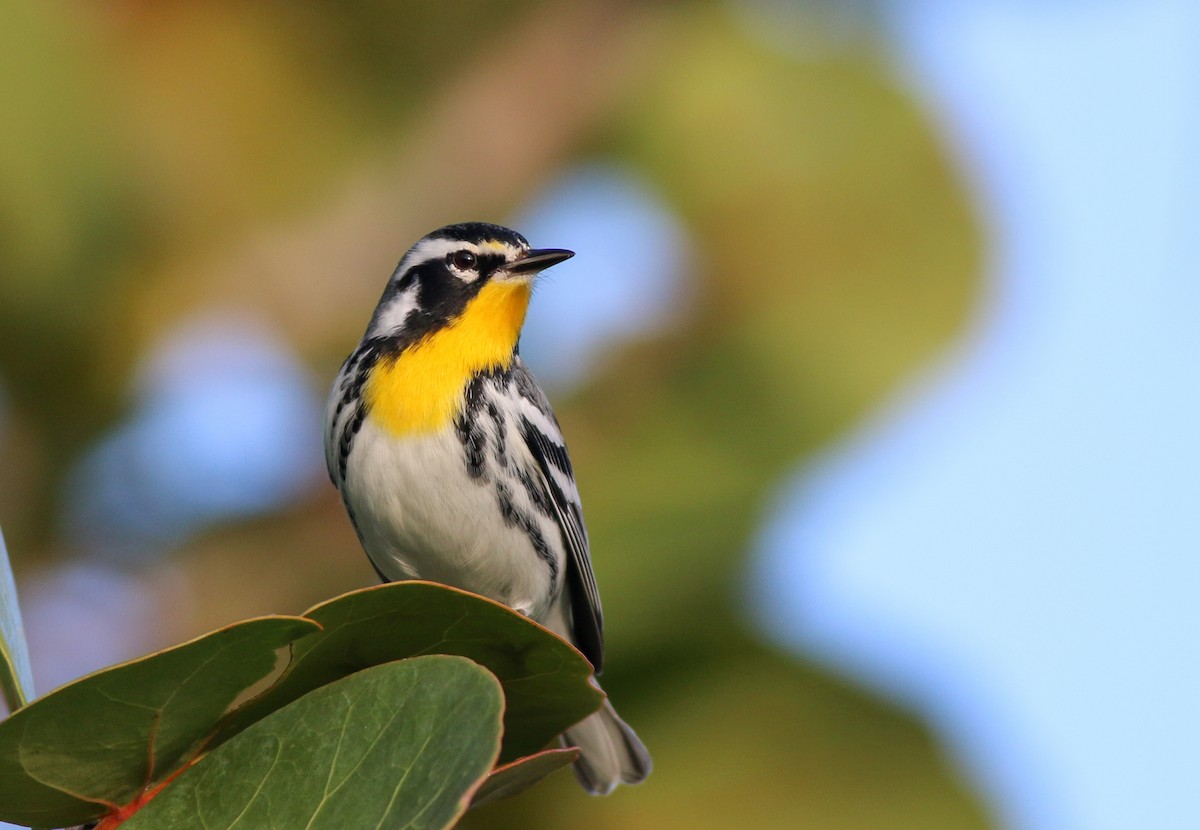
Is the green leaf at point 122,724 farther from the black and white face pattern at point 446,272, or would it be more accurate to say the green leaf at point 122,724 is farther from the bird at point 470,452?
the black and white face pattern at point 446,272

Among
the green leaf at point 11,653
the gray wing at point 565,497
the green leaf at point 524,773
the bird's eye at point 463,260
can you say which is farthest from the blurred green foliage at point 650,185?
the green leaf at point 524,773

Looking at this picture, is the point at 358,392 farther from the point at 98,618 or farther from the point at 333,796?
the point at 333,796

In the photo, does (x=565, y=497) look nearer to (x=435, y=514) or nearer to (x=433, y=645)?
(x=435, y=514)

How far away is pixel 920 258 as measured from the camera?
15.8 ft

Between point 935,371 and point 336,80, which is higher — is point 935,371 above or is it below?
below

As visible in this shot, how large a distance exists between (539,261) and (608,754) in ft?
4.51

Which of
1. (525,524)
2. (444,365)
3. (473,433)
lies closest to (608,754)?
(525,524)

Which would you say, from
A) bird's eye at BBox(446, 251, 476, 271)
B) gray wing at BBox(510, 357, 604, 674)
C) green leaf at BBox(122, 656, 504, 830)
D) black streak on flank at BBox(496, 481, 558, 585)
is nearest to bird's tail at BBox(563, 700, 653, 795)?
gray wing at BBox(510, 357, 604, 674)

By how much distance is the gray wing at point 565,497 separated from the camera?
3.81 m

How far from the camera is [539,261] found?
391 cm

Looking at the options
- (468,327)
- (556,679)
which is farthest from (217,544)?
(556,679)

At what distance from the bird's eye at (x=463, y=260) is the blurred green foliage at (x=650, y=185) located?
555mm

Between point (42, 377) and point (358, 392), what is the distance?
0.89 m

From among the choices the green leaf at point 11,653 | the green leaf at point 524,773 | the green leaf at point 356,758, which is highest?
the green leaf at point 11,653
